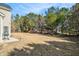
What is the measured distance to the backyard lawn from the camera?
3362 millimetres

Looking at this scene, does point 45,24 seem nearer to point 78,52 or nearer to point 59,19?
point 59,19

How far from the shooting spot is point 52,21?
132 inches

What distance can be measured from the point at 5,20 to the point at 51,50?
0.90 meters

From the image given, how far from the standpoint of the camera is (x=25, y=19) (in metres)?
3.37

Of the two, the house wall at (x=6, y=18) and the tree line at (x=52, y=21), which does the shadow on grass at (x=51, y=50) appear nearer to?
the tree line at (x=52, y=21)

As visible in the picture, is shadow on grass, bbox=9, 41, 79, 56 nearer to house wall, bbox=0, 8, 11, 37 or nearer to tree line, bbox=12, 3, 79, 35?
tree line, bbox=12, 3, 79, 35

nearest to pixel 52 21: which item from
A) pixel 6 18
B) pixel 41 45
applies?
pixel 41 45

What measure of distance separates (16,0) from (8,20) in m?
0.35

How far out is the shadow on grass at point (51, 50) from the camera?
11.0ft

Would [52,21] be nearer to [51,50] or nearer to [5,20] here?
[51,50]

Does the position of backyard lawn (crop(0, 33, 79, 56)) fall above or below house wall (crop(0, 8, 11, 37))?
below

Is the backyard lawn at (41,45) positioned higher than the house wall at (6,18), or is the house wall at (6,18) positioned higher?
the house wall at (6,18)

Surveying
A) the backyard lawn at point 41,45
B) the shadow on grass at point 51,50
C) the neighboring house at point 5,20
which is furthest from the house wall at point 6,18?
the shadow on grass at point 51,50

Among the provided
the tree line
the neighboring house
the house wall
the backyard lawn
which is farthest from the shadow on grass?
the house wall
